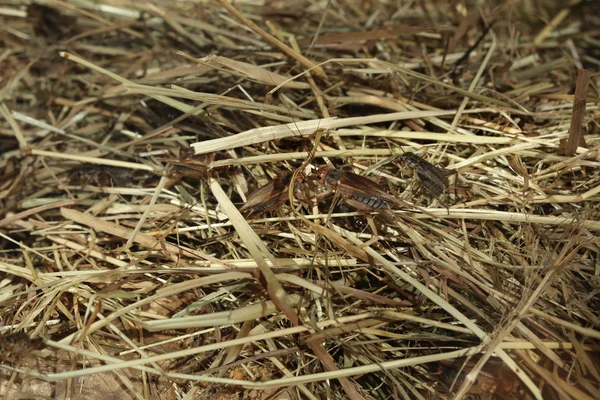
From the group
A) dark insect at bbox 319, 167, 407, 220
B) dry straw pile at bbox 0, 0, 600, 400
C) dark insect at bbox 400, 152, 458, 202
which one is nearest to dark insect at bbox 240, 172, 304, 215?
dry straw pile at bbox 0, 0, 600, 400

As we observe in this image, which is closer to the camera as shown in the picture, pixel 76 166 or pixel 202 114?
pixel 202 114

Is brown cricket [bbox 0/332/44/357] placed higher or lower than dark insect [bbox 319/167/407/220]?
lower

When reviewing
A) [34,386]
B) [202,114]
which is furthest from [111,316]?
[202,114]

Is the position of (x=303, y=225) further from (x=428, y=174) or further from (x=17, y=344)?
(x=17, y=344)

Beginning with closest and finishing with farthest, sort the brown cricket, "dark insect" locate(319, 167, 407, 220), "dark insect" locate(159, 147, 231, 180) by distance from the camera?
the brown cricket < "dark insect" locate(319, 167, 407, 220) < "dark insect" locate(159, 147, 231, 180)

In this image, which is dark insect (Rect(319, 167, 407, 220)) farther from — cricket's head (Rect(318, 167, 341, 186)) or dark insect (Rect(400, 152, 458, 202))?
dark insect (Rect(400, 152, 458, 202))

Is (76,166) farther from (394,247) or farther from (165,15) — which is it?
(394,247)

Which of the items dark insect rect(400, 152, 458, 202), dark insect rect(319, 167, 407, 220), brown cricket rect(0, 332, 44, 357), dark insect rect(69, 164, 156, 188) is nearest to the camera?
brown cricket rect(0, 332, 44, 357)
